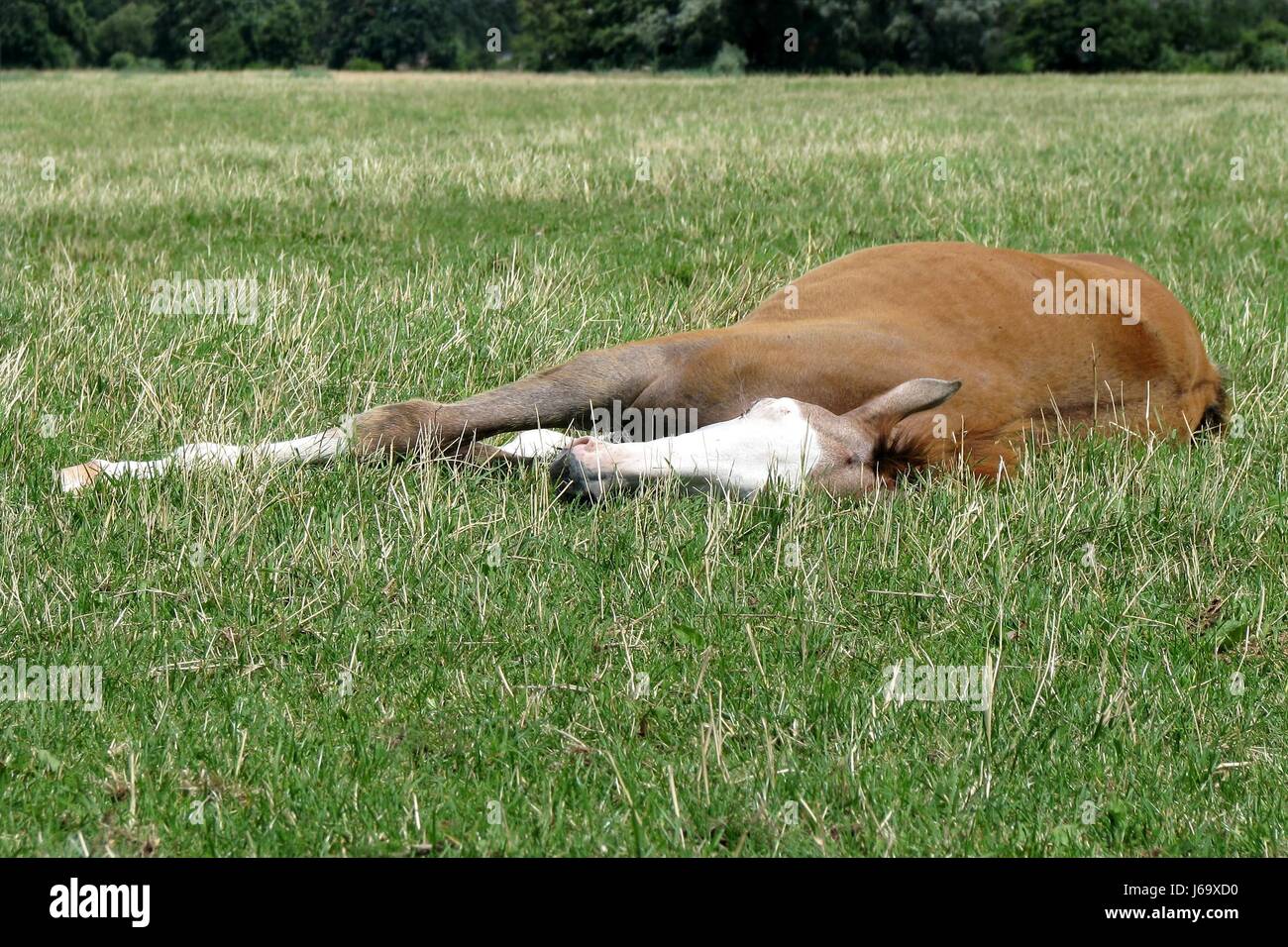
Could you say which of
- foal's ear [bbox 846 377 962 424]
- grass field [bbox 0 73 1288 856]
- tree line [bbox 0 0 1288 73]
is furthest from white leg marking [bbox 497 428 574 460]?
tree line [bbox 0 0 1288 73]

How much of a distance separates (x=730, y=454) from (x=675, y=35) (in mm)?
51353

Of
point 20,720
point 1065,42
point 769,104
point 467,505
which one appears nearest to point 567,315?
point 467,505

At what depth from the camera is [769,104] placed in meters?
24.0

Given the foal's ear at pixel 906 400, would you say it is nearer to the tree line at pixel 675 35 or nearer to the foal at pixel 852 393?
the foal at pixel 852 393

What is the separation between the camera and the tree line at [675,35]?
5022cm

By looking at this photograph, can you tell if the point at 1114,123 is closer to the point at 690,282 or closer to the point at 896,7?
the point at 690,282

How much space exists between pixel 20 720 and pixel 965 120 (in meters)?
17.9

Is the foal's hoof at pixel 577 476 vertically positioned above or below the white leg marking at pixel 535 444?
above

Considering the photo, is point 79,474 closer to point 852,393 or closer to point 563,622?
point 563,622

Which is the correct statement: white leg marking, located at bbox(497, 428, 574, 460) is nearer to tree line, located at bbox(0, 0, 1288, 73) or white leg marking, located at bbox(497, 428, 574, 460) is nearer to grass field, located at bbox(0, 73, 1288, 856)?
grass field, located at bbox(0, 73, 1288, 856)

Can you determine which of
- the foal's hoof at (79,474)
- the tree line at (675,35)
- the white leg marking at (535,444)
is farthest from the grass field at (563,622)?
the tree line at (675,35)

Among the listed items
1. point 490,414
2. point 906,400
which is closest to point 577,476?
point 490,414

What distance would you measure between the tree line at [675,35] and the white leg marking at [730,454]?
34.9m
